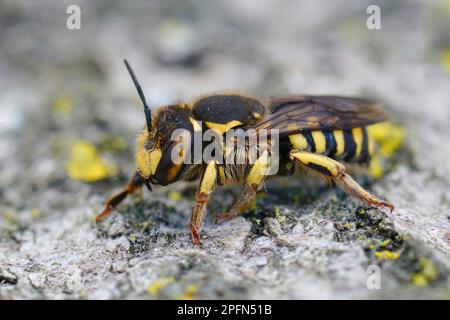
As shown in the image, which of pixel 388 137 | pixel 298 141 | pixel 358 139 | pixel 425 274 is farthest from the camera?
pixel 388 137

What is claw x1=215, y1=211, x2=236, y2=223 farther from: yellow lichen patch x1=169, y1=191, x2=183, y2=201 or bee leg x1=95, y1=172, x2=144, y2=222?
bee leg x1=95, y1=172, x2=144, y2=222

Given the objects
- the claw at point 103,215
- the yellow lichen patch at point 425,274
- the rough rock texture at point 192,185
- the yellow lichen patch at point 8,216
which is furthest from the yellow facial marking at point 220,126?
the yellow lichen patch at point 8,216

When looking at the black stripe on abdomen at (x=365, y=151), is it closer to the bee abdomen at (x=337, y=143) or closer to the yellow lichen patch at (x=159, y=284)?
the bee abdomen at (x=337, y=143)

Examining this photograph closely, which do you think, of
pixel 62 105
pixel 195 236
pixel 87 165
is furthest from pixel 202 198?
pixel 62 105

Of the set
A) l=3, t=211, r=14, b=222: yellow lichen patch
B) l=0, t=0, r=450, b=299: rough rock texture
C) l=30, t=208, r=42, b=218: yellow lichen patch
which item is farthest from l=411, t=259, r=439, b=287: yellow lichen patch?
l=3, t=211, r=14, b=222: yellow lichen patch

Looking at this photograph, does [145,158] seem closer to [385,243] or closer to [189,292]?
[189,292]
